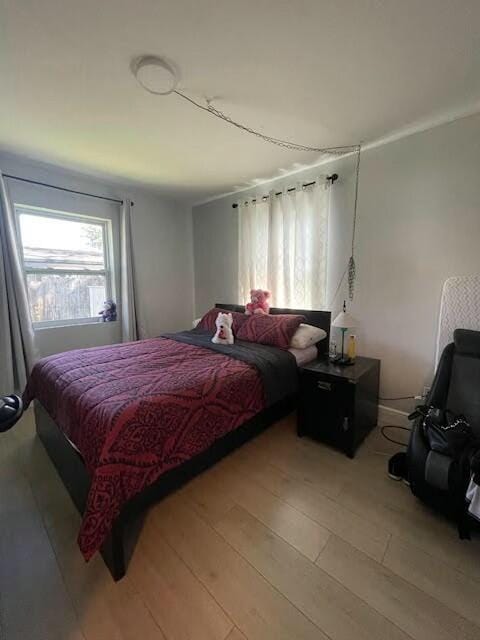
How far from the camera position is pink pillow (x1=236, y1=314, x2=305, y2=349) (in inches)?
95.0

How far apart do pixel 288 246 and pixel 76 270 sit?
2.43m

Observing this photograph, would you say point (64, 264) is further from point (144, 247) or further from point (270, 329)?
point (270, 329)

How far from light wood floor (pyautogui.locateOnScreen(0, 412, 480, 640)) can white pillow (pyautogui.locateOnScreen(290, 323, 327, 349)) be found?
1020mm

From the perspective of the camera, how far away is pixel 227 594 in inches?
42.8

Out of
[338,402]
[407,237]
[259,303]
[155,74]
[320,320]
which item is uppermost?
[155,74]

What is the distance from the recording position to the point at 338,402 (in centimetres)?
192

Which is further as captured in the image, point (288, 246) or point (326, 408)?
point (288, 246)

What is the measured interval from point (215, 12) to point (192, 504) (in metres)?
2.41

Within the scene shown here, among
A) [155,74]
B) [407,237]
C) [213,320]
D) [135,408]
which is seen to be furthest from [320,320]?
[155,74]

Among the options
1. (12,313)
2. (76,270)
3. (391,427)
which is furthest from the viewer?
(76,270)

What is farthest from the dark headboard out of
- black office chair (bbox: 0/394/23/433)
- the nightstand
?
black office chair (bbox: 0/394/23/433)

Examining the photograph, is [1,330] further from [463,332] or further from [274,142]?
[463,332]

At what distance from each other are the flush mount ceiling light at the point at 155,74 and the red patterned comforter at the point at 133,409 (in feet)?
5.55

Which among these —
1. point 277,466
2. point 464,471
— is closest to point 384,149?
point 464,471
